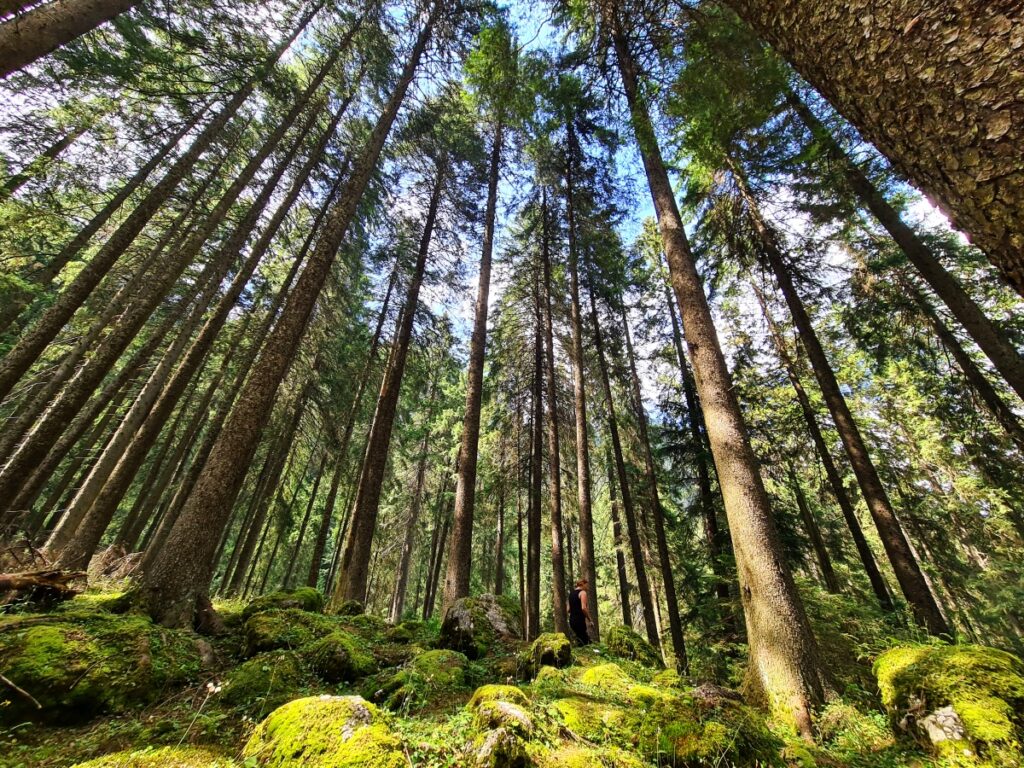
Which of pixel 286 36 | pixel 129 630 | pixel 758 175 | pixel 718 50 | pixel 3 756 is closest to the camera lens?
pixel 3 756

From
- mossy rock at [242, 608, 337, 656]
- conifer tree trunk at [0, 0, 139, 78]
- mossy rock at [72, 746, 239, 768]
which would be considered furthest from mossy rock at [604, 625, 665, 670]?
conifer tree trunk at [0, 0, 139, 78]

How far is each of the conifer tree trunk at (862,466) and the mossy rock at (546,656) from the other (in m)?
6.77

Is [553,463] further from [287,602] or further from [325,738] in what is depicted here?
[325,738]

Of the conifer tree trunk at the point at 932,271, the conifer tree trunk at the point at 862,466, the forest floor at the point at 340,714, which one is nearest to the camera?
the forest floor at the point at 340,714

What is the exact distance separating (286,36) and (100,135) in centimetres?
662

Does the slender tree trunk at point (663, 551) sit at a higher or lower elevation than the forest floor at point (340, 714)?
higher

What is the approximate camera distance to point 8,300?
57.7 feet

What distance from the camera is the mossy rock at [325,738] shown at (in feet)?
7.47

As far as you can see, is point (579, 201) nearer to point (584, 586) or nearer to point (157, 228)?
point (584, 586)

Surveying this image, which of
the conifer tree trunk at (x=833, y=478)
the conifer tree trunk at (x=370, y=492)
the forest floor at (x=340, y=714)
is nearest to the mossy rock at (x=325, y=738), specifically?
the forest floor at (x=340, y=714)

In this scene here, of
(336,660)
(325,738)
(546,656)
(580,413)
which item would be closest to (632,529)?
(580,413)

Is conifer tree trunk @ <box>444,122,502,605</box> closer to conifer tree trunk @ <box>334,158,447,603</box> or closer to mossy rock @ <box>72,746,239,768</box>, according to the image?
conifer tree trunk @ <box>334,158,447,603</box>

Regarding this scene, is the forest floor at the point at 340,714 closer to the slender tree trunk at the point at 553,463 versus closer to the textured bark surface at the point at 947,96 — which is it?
the textured bark surface at the point at 947,96

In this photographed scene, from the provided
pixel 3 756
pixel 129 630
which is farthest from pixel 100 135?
pixel 3 756
